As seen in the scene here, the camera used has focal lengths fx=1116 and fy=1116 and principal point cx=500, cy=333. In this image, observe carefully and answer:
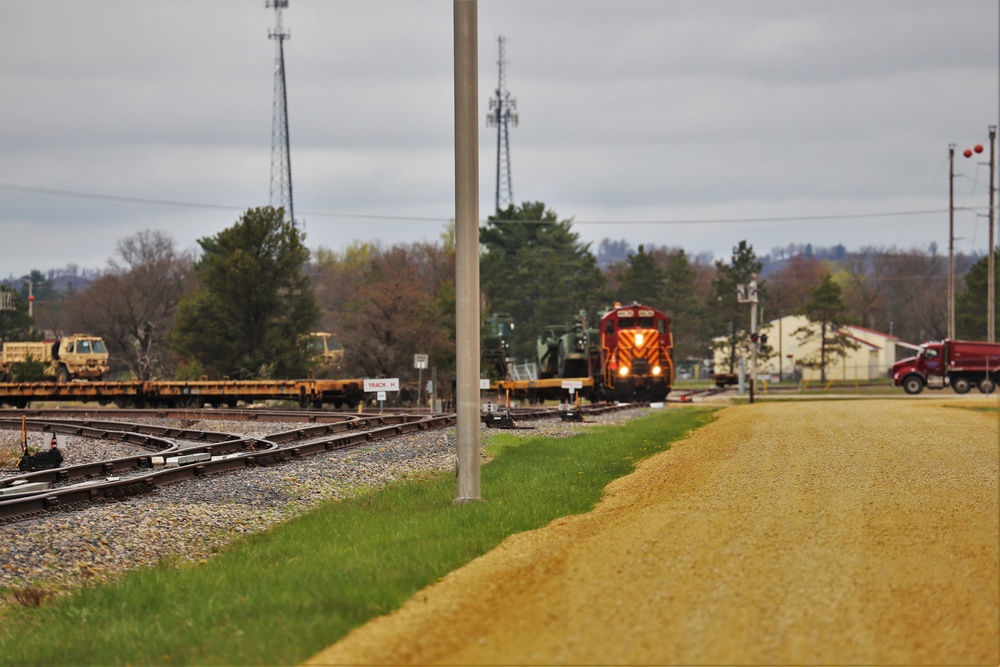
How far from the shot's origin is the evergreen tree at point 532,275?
317ft

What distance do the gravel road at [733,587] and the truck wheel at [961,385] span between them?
53.6 metres

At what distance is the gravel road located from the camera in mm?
6738

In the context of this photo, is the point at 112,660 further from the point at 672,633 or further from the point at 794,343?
the point at 794,343

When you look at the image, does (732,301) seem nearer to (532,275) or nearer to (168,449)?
(532,275)

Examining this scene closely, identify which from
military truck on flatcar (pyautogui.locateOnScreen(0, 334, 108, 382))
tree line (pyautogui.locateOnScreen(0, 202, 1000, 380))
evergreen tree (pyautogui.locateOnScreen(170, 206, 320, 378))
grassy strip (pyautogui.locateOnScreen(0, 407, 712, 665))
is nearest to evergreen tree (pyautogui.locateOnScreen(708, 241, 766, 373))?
tree line (pyautogui.locateOnScreen(0, 202, 1000, 380))

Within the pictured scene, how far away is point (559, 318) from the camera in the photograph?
97.3m

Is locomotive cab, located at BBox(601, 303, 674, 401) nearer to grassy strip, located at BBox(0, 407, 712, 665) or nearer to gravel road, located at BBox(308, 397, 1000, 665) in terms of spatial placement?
grassy strip, located at BBox(0, 407, 712, 665)

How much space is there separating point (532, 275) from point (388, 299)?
114 ft

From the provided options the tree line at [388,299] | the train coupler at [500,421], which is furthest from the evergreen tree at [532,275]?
the train coupler at [500,421]

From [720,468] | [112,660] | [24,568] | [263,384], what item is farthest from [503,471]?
[263,384]

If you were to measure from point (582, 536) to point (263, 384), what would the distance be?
116 feet

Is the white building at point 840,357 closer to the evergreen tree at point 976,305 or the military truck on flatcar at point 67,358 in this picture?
the evergreen tree at point 976,305

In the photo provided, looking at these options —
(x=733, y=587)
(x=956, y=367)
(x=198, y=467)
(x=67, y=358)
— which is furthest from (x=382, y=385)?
(x=956, y=367)

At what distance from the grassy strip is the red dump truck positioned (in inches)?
2063
